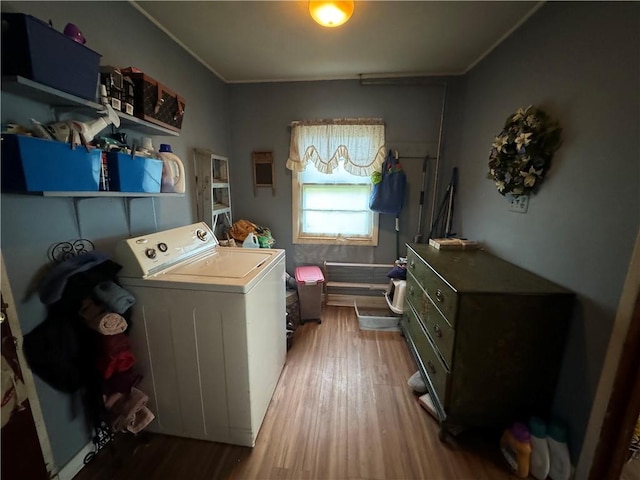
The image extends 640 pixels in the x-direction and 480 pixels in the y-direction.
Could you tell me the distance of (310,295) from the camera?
8.61 ft

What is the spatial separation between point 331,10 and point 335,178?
1611mm

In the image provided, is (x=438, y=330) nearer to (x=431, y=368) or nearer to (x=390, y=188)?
(x=431, y=368)

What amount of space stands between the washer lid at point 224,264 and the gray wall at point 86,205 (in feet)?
1.36

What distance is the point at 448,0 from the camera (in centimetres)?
149

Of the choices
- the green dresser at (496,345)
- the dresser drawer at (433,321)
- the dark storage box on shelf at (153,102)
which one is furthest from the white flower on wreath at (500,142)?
the dark storage box on shelf at (153,102)

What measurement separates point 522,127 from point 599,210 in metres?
0.67

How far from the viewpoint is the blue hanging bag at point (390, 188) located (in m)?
2.63

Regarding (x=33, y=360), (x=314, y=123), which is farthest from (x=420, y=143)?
(x=33, y=360)

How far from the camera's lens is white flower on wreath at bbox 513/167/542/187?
1.45 meters

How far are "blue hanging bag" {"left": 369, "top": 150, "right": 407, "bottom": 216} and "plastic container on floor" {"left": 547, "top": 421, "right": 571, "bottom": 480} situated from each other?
6.31ft

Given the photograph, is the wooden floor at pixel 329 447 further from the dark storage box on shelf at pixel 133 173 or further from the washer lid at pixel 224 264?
the dark storage box on shelf at pixel 133 173

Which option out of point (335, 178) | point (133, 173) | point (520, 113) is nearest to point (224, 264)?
point (133, 173)

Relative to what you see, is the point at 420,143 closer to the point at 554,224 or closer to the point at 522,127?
the point at 522,127

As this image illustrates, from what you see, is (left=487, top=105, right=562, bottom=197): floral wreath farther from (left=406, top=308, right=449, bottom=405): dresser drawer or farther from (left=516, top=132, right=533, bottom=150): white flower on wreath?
(left=406, top=308, right=449, bottom=405): dresser drawer
